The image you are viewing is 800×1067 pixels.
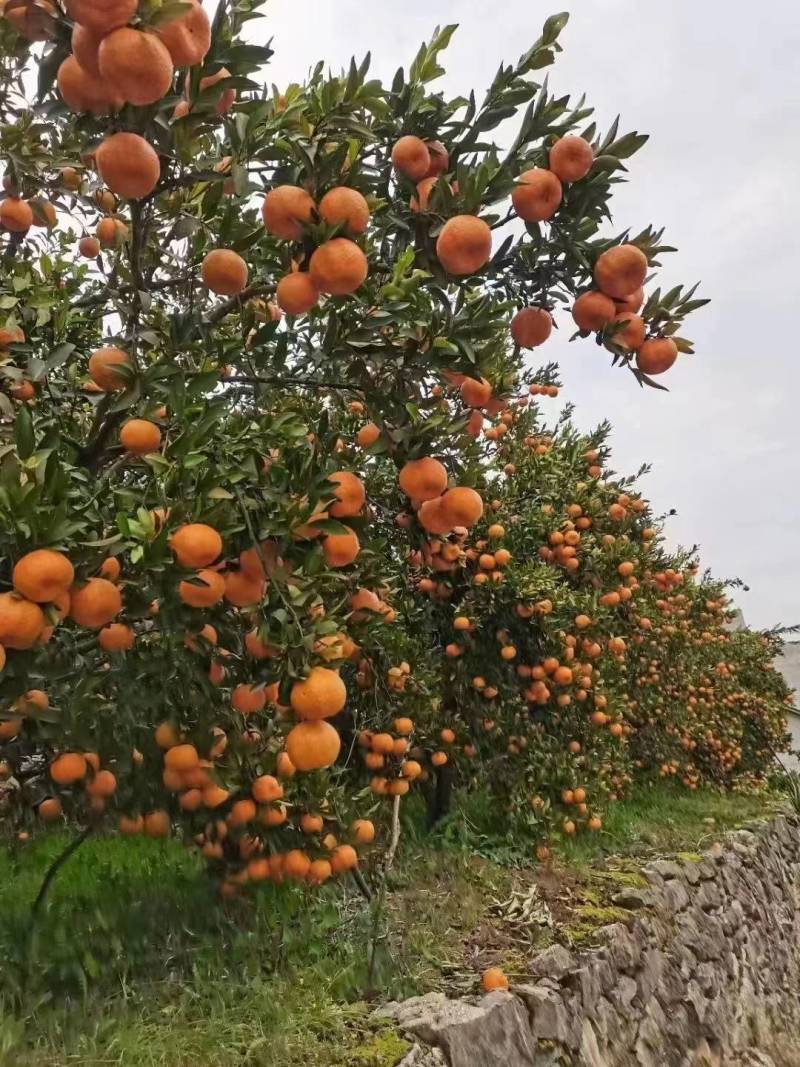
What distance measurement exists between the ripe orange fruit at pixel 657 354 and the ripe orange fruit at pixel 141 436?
1.47m

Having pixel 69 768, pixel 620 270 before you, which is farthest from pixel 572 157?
pixel 69 768

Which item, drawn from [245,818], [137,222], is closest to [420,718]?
[245,818]

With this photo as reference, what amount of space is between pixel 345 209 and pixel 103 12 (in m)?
0.66

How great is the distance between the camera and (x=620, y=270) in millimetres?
2197

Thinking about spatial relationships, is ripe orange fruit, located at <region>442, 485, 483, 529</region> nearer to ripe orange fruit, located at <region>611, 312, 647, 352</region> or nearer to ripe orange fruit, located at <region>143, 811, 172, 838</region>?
ripe orange fruit, located at <region>611, 312, 647, 352</region>

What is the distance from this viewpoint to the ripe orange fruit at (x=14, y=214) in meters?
3.10

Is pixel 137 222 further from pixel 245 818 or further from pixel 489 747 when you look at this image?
pixel 489 747

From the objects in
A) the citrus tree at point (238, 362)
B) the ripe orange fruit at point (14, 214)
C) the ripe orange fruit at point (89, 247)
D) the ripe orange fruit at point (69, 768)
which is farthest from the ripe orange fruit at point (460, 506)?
the ripe orange fruit at point (89, 247)

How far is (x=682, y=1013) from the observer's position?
5375 millimetres

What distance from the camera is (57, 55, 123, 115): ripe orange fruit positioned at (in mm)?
1735

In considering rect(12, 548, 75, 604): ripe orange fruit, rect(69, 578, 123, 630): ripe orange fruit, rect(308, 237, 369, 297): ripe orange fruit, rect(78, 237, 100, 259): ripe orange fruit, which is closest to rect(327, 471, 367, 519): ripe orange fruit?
rect(308, 237, 369, 297): ripe orange fruit

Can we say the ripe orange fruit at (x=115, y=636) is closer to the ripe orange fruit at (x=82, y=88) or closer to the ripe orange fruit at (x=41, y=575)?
the ripe orange fruit at (x=41, y=575)

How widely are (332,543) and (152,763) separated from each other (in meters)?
1.97

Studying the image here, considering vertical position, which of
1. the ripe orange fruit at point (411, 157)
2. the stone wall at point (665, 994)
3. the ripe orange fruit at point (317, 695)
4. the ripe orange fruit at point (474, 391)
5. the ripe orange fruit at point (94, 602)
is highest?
the ripe orange fruit at point (411, 157)
